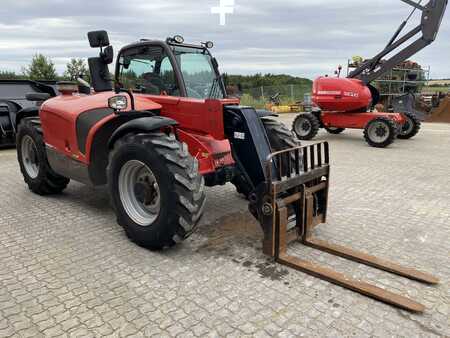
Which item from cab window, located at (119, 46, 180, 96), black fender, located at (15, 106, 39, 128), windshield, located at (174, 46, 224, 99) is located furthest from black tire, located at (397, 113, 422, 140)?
black fender, located at (15, 106, 39, 128)

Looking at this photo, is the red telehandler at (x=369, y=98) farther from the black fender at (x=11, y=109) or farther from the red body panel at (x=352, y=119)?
the black fender at (x=11, y=109)

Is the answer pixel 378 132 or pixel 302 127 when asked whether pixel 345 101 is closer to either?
pixel 378 132

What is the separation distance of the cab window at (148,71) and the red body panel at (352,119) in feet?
26.0

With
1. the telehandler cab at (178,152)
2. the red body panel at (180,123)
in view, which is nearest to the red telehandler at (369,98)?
the telehandler cab at (178,152)

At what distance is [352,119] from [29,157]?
8.73 m

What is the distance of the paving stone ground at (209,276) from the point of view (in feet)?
8.86

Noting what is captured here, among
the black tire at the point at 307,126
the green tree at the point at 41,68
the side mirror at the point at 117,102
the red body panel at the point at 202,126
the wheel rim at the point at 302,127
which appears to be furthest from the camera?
the green tree at the point at 41,68

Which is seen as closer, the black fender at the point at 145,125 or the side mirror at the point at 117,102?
the black fender at the point at 145,125

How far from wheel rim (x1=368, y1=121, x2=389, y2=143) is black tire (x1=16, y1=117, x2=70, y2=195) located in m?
8.13

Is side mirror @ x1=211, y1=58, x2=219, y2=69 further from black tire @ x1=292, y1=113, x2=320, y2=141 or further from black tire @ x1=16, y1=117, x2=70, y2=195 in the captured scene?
black tire @ x1=292, y1=113, x2=320, y2=141

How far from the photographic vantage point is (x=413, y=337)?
2.57 metres

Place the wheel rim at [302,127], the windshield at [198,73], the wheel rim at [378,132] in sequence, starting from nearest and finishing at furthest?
the windshield at [198,73] < the wheel rim at [378,132] < the wheel rim at [302,127]

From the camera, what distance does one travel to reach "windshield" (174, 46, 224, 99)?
175 inches

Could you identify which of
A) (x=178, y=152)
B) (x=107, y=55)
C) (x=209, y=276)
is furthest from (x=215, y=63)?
(x=209, y=276)
